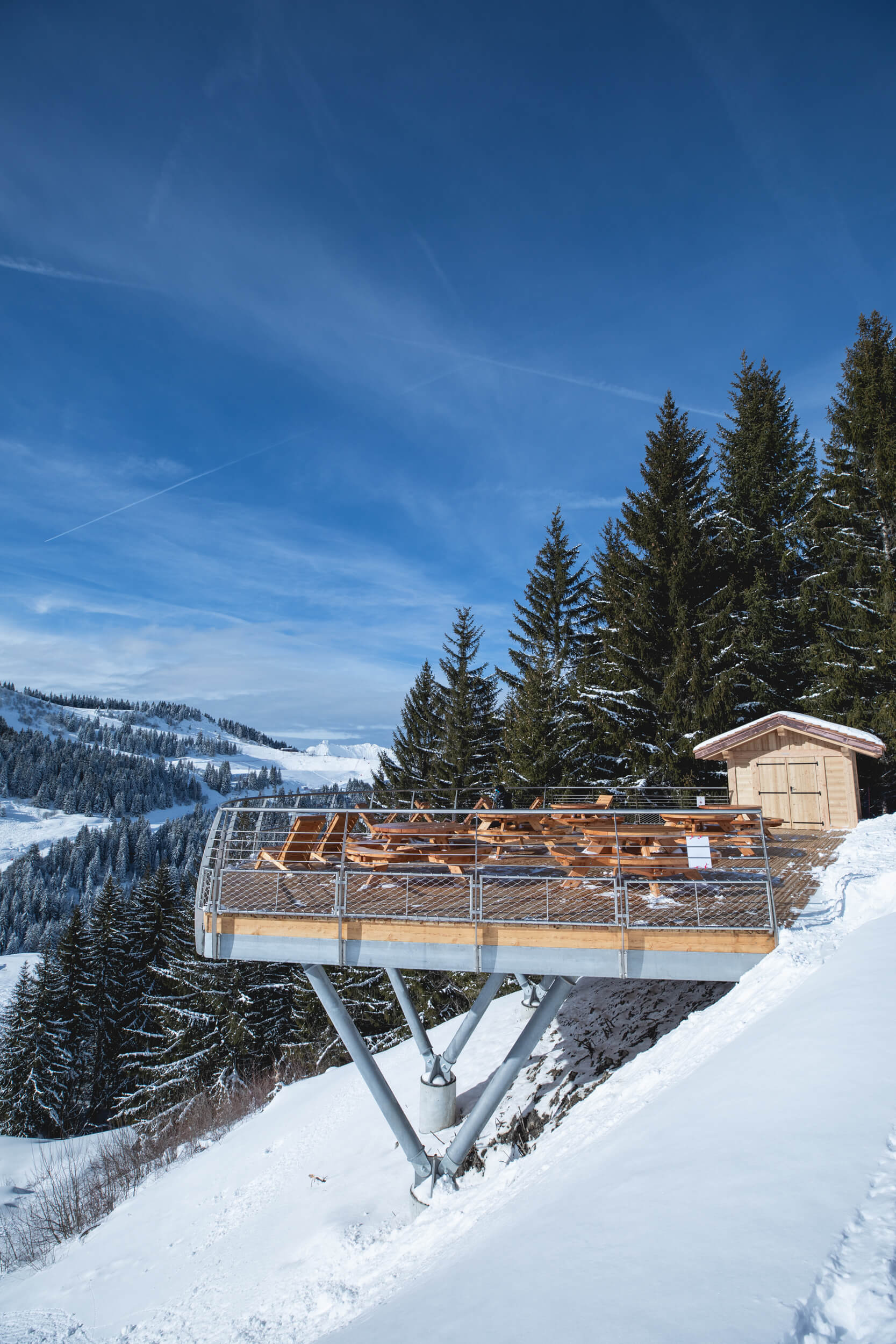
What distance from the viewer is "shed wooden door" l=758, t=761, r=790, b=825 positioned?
15.4 meters

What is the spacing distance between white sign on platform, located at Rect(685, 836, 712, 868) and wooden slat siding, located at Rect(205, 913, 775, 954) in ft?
3.03

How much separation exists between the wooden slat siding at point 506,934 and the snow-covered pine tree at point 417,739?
22.1 m

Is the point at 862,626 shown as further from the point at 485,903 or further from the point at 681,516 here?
the point at 485,903

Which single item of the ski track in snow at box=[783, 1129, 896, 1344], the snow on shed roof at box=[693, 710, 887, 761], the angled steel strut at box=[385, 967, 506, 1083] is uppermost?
the snow on shed roof at box=[693, 710, 887, 761]

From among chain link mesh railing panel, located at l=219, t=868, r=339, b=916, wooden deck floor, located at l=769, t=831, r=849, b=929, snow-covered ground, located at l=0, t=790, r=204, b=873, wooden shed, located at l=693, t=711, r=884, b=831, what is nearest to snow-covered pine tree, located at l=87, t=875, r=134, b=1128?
chain link mesh railing panel, located at l=219, t=868, r=339, b=916

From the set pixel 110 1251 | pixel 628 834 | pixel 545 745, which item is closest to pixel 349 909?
pixel 628 834

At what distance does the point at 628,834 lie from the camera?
29.2 ft

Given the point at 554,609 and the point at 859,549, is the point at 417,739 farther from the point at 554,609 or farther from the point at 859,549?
the point at 859,549

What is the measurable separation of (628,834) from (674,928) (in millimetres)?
1614

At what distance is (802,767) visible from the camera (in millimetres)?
15250

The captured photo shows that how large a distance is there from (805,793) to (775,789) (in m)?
0.60

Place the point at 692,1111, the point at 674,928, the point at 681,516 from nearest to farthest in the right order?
the point at 692,1111 → the point at 674,928 → the point at 681,516

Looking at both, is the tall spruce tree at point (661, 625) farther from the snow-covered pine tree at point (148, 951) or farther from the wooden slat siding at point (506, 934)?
the snow-covered pine tree at point (148, 951)

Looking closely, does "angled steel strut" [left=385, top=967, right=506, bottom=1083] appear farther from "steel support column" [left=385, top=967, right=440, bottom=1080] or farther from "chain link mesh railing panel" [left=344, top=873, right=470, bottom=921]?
"chain link mesh railing panel" [left=344, top=873, right=470, bottom=921]
